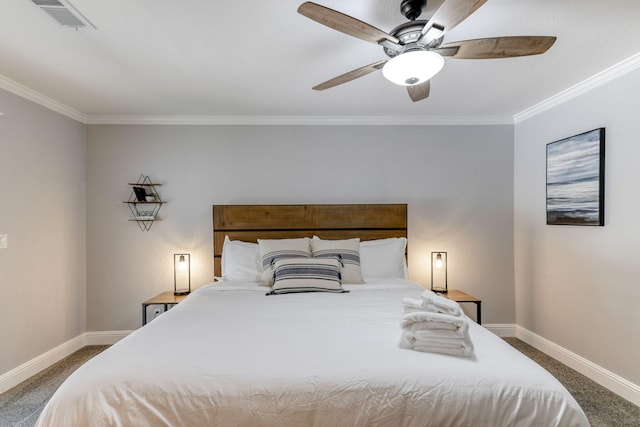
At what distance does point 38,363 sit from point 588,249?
15.6ft

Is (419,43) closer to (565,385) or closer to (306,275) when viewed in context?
(306,275)

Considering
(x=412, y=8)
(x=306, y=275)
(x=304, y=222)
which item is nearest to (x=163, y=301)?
(x=306, y=275)

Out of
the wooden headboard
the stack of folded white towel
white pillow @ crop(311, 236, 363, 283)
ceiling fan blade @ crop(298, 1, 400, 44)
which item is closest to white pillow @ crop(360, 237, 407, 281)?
white pillow @ crop(311, 236, 363, 283)

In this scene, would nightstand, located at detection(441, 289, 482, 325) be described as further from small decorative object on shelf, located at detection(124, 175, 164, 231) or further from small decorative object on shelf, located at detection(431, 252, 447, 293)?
small decorative object on shelf, located at detection(124, 175, 164, 231)

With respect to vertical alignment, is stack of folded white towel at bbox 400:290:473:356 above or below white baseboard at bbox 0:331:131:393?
above

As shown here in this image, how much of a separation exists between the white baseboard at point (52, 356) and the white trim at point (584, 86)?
474 centimetres

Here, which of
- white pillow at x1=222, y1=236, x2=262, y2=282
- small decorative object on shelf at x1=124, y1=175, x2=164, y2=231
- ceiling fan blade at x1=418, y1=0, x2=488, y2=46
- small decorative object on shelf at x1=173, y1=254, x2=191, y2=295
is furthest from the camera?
small decorative object on shelf at x1=124, y1=175, x2=164, y2=231

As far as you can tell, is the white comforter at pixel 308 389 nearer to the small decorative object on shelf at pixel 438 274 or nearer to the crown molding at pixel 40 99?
the small decorative object on shelf at pixel 438 274

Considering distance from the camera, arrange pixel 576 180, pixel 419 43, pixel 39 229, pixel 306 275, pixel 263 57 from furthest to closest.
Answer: pixel 39 229, pixel 576 180, pixel 306 275, pixel 263 57, pixel 419 43

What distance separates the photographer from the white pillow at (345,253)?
3045 millimetres

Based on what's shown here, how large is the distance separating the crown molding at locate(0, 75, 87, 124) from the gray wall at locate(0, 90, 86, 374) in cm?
5

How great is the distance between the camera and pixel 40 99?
3.04 m

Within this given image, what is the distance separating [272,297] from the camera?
261 centimetres

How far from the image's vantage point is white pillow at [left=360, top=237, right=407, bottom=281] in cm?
320
